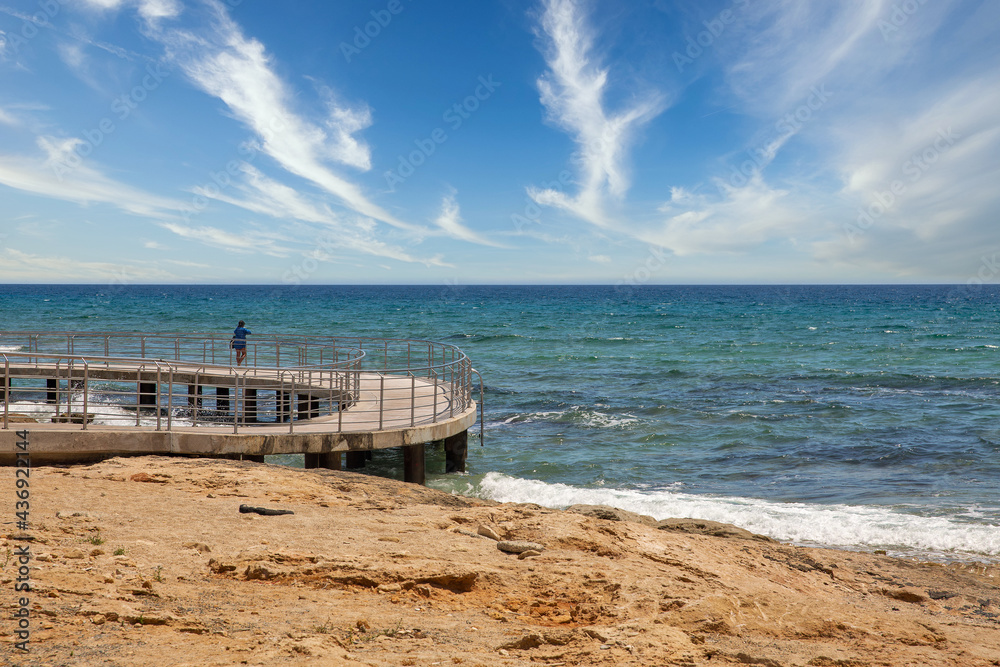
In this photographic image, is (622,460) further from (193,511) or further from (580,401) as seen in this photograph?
(193,511)

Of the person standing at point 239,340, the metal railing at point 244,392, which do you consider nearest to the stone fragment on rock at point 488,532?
the metal railing at point 244,392

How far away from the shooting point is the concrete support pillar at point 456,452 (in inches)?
587

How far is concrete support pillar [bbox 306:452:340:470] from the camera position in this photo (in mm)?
12000

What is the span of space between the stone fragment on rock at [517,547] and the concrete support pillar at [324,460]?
213 inches

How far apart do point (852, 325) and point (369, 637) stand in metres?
65.6

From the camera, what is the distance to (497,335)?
166 feet

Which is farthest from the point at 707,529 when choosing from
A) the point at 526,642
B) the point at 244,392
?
the point at 244,392

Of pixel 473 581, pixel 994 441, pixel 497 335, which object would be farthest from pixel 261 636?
pixel 497 335

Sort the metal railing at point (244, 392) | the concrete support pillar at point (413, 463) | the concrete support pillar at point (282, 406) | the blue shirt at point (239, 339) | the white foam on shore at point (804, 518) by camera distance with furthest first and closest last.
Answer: the blue shirt at point (239, 339), the concrete support pillar at point (413, 463), the concrete support pillar at point (282, 406), the metal railing at point (244, 392), the white foam on shore at point (804, 518)

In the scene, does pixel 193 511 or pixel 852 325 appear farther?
Result: pixel 852 325

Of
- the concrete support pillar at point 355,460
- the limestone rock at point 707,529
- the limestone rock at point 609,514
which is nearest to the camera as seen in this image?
the limestone rock at point 707,529

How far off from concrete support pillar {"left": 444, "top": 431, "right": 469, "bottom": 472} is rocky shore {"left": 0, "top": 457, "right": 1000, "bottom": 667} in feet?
17.9

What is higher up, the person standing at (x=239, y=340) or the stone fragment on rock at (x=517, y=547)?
the person standing at (x=239, y=340)

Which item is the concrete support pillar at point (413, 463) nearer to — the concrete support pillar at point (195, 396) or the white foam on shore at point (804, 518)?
the white foam on shore at point (804, 518)
